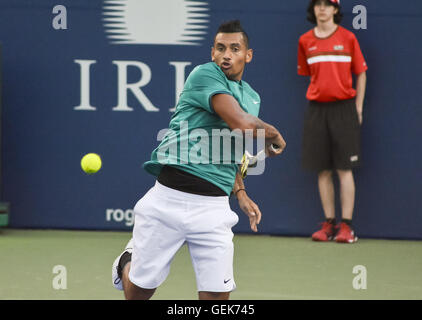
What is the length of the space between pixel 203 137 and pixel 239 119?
1.06ft

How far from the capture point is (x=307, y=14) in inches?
272

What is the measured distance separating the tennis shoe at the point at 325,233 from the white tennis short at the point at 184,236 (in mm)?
3237

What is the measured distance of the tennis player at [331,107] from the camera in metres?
6.75

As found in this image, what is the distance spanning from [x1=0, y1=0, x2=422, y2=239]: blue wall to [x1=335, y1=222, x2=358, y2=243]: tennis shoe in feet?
0.82

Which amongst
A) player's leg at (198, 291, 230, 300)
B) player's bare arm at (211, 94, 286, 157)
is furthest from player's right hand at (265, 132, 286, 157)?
player's leg at (198, 291, 230, 300)

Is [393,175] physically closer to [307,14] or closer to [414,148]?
[414,148]

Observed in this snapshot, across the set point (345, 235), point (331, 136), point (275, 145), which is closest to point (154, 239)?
point (275, 145)

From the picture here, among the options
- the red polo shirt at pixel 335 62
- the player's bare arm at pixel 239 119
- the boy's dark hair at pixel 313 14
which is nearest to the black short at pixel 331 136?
the red polo shirt at pixel 335 62

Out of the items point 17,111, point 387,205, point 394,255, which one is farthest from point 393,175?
point 17,111

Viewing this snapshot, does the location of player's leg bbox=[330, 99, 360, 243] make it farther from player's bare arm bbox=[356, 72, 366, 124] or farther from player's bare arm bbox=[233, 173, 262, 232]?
player's bare arm bbox=[233, 173, 262, 232]

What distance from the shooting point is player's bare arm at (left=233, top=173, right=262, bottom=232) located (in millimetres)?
3777

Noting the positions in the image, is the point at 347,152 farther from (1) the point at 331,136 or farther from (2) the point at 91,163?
(2) the point at 91,163

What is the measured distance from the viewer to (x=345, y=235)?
22.4ft

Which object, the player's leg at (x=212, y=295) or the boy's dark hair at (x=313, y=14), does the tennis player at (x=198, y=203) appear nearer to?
the player's leg at (x=212, y=295)
